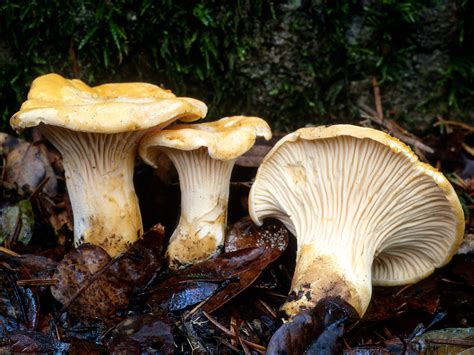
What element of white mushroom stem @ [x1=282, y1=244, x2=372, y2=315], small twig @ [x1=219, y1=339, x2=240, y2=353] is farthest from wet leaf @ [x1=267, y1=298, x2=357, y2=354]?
small twig @ [x1=219, y1=339, x2=240, y2=353]

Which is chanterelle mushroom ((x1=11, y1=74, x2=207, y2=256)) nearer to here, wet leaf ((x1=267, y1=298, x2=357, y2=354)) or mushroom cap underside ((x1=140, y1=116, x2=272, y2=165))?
mushroom cap underside ((x1=140, y1=116, x2=272, y2=165))

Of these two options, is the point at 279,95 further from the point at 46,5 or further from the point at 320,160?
the point at 46,5

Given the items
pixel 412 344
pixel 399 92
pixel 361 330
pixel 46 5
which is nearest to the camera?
pixel 412 344

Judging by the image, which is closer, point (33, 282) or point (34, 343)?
point (34, 343)

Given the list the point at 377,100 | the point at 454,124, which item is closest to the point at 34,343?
the point at 377,100

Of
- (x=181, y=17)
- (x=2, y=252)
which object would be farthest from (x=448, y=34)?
(x=2, y=252)

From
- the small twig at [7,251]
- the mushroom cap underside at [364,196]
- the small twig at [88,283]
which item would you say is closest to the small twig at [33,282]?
the small twig at [88,283]

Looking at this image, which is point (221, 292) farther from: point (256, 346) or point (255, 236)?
point (255, 236)
